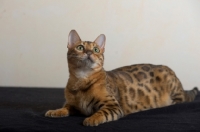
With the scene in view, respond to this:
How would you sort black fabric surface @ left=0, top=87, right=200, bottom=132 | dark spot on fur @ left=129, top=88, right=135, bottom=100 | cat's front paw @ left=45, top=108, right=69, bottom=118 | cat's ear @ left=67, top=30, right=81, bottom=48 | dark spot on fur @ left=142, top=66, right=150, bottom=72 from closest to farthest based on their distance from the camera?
black fabric surface @ left=0, top=87, right=200, bottom=132
cat's front paw @ left=45, top=108, right=69, bottom=118
cat's ear @ left=67, top=30, right=81, bottom=48
dark spot on fur @ left=129, top=88, right=135, bottom=100
dark spot on fur @ left=142, top=66, right=150, bottom=72

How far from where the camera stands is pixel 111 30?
293 cm

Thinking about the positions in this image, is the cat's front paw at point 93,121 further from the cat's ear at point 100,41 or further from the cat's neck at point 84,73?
the cat's ear at point 100,41

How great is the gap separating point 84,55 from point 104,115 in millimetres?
321

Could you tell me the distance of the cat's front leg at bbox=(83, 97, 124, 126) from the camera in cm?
144

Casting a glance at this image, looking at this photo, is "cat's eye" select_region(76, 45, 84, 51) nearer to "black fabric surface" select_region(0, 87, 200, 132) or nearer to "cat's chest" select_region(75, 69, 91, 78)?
"cat's chest" select_region(75, 69, 91, 78)

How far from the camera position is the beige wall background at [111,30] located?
9.53 feet

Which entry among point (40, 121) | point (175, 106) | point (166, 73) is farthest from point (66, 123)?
point (166, 73)

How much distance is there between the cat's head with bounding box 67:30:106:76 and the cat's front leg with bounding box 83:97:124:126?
7.9 inches

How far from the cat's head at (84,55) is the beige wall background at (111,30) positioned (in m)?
1.16

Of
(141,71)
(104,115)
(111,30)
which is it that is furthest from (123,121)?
(111,30)

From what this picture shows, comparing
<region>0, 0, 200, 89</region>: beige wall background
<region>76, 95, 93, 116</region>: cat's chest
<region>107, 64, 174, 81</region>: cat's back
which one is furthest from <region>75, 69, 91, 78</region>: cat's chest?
<region>0, 0, 200, 89</region>: beige wall background

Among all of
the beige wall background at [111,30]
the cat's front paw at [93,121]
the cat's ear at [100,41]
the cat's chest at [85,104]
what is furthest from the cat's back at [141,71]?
the beige wall background at [111,30]

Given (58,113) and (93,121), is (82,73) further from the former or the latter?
(93,121)

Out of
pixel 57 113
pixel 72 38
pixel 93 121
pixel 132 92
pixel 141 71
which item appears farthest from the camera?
pixel 141 71
